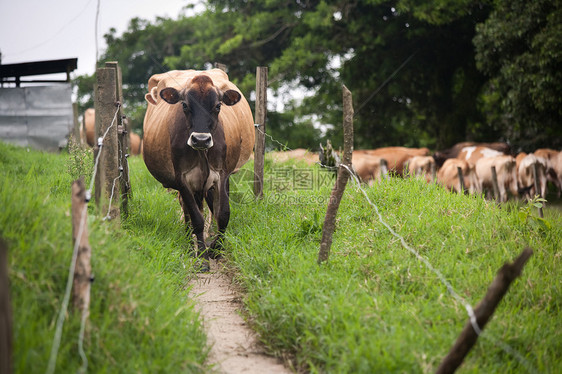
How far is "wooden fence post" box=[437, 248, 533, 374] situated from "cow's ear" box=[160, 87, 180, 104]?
4.04m

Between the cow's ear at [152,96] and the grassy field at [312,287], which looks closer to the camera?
the grassy field at [312,287]

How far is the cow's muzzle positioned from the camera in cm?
523

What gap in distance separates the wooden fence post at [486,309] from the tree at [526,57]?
9.69 m

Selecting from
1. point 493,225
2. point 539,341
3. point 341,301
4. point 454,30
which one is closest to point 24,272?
point 341,301

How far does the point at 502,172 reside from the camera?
12836 mm

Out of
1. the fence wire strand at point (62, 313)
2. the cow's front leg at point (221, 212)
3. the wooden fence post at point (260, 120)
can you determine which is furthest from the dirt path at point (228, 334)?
the wooden fence post at point (260, 120)

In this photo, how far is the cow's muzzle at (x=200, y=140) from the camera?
17.2ft

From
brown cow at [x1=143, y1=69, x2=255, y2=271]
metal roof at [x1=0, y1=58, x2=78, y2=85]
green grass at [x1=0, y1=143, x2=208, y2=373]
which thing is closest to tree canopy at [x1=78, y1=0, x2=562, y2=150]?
metal roof at [x1=0, y1=58, x2=78, y2=85]

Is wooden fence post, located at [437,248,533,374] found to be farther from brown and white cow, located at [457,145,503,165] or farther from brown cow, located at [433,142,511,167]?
brown cow, located at [433,142,511,167]

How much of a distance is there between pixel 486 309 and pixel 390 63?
13.6 metres

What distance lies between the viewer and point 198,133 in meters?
5.29

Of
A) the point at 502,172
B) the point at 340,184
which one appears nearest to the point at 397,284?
the point at 340,184

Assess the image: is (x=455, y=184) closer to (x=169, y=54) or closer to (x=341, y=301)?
(x=341, y=301)

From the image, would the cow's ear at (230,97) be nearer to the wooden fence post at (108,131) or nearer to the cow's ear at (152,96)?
the cow's ear at (152,96)
